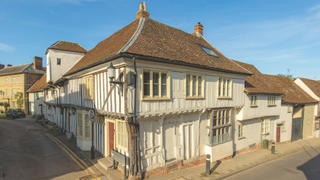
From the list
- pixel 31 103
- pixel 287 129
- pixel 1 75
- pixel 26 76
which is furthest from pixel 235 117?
pixel 1 75

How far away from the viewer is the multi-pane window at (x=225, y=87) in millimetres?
11562

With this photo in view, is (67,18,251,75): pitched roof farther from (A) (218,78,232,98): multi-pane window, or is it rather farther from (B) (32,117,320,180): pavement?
(B) (32,117,320,180): pavement

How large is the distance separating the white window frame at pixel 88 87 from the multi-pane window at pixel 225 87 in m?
8.20

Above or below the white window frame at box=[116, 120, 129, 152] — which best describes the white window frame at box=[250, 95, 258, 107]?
above

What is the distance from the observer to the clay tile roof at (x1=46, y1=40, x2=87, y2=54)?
16.4m

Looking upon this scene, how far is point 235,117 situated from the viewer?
43.2ft

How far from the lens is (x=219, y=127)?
11.4 meters

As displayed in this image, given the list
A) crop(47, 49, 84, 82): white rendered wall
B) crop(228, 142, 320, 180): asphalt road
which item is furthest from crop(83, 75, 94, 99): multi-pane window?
crop(228, 142, 320, 180): asphalt road

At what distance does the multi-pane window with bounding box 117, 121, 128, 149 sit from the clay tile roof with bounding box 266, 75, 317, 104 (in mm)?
16791

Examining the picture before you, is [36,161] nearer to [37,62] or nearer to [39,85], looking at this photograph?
[39,85]

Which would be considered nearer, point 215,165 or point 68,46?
point 215,165

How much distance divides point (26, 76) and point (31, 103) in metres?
5.42

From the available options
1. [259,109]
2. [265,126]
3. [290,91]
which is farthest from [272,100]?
[290,91]

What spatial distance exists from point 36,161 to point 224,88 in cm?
1233
